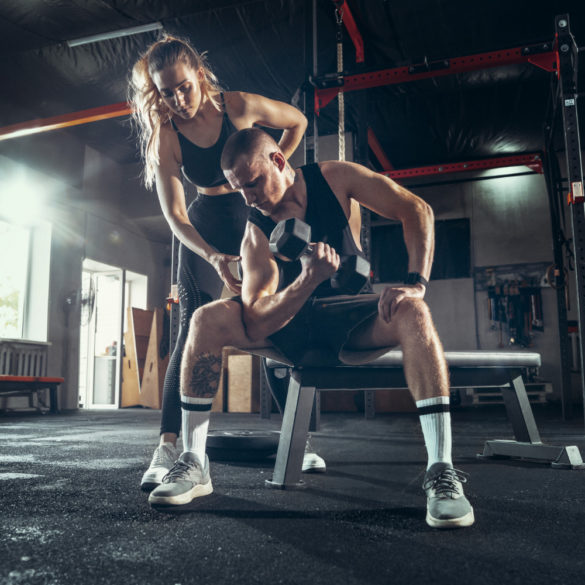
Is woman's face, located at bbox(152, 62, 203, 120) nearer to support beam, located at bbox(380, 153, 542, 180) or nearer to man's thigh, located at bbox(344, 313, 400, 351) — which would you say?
man's thigh, located at bbox(344, 313, 400, 351)

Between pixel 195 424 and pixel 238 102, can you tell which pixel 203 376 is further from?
pixel 238 102

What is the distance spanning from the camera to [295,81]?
5184mm

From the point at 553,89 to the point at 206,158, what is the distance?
3.61 metres

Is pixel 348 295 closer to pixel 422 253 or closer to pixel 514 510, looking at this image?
pixel 422 253

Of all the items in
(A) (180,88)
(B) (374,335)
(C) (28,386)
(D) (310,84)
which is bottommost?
(C) (28,386)

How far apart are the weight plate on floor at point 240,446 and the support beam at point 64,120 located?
4.05 m

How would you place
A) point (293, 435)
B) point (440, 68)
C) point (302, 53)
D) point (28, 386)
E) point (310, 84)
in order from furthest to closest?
point (28, 386), point (302, 53), point (440, 68), point (310, 84), point (293, 435)

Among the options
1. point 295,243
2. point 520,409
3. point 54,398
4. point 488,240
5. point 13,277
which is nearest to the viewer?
point 295,243

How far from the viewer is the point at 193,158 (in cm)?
192

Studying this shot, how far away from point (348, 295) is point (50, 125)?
17.1ft

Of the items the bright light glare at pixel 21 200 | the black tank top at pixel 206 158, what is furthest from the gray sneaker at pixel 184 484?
the bright light glare at pixel 21 200

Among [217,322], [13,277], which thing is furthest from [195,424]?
[13,277]

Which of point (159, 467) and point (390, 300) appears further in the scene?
point (159, 467)

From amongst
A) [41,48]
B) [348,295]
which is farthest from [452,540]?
[41,48]
